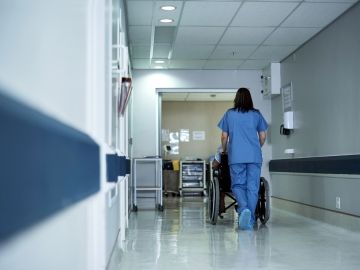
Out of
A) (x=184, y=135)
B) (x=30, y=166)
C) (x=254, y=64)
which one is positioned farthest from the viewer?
(x=184, y=135)

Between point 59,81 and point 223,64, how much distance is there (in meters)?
6.38

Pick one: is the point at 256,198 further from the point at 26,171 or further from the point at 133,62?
the point at 26,171

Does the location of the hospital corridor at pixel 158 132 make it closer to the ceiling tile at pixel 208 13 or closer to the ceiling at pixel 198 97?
the ceiling tile at pixel 208 13

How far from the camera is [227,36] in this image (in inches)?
236

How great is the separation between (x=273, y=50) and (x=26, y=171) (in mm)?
6418

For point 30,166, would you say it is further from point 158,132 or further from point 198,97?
point 198,97

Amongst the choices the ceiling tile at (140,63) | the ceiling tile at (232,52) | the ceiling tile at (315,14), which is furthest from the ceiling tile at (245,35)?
the ceiling tile at (140,63)

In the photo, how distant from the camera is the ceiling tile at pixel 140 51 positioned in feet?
21.4

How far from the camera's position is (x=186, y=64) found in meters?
7.59

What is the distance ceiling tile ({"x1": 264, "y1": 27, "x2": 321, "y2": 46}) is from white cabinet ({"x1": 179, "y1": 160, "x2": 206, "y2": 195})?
5.91 m

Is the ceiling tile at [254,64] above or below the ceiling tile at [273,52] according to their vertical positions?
below

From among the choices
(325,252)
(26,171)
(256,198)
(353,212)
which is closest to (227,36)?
(256,198)

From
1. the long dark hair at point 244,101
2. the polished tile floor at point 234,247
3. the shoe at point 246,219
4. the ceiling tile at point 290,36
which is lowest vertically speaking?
the polished tile floor at point 234,247

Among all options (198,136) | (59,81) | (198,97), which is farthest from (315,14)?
(198,136)
